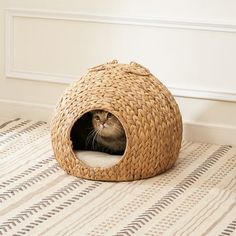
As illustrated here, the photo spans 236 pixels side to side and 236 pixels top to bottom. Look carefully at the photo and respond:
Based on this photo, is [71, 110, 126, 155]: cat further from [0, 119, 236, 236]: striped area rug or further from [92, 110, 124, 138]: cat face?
[0, 119, 236, 236]: striped area rug

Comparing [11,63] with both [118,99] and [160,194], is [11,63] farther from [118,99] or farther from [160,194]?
[160,194]

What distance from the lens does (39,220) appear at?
2.52 m

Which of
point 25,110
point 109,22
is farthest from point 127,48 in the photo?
point 25,110

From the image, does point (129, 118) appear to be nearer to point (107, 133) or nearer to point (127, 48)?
point (107, 133)

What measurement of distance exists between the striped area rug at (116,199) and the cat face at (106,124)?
228mm

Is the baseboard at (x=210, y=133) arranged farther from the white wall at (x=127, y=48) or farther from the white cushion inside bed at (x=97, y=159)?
the white cushion inside bed at (x=97, y=159)

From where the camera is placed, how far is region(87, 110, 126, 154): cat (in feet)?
9.84

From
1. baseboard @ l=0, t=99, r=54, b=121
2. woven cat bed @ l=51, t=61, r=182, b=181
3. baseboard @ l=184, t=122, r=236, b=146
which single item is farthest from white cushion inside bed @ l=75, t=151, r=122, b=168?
baseboard @ l=0, t=99, r=54, b=121

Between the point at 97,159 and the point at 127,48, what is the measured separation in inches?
33.4

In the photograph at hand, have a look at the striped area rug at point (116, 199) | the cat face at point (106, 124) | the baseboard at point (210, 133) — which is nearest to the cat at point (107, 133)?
the cat face at point (106, 124)

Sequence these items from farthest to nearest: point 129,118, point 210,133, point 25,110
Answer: point 25,110 < point 210,133 < point 129,118

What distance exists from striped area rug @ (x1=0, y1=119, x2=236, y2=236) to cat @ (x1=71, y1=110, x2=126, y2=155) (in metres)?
0.17

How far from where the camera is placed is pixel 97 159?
9.78ft

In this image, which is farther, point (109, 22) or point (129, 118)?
point (109, 22)
